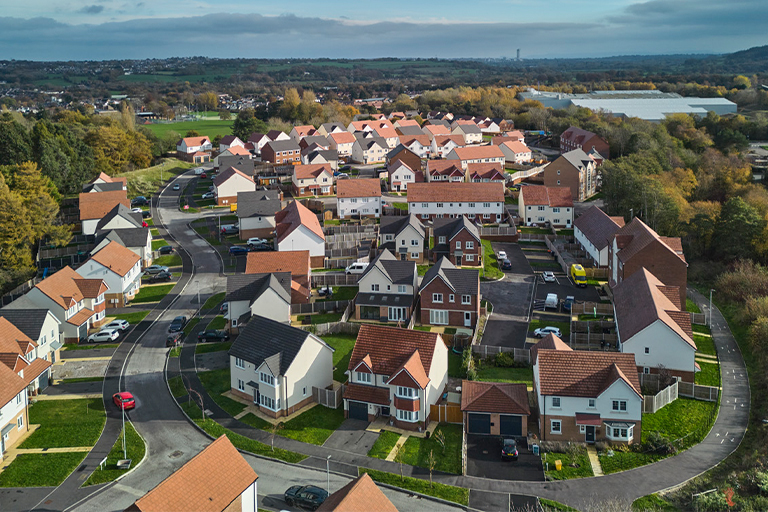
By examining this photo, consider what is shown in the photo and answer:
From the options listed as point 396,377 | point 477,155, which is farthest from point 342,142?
point 396,377

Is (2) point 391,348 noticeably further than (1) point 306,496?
Yes

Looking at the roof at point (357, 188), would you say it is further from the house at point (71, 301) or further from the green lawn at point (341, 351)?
the green lawn at point (341, 351)

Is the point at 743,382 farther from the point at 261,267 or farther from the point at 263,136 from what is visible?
the point at 263,136

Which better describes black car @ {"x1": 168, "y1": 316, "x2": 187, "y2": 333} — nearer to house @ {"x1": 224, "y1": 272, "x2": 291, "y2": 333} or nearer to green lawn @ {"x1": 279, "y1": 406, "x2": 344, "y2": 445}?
house @ {"x1": 224, "y1": 272, "x2": 291, "y2": 333}

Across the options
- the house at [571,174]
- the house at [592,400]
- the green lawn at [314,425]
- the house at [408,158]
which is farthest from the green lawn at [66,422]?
the house at [408,158]

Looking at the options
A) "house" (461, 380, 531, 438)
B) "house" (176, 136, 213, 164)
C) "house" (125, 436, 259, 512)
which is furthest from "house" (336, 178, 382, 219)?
"house" (125, 436, 259, 512)

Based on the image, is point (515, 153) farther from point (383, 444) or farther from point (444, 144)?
point (383, 444)
